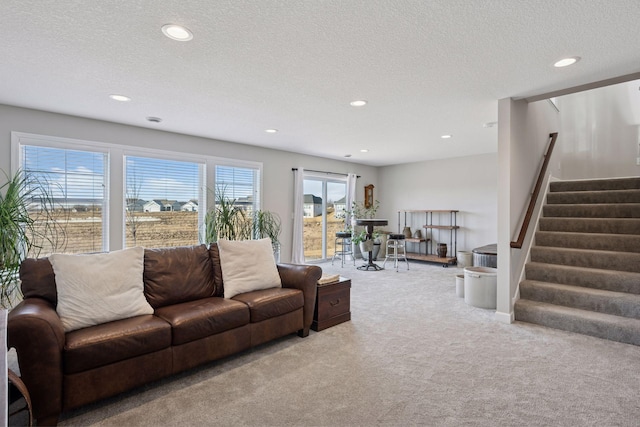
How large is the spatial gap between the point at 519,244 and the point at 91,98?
4.67 m

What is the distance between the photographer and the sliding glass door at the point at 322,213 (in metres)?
7.10

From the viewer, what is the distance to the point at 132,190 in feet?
14.8

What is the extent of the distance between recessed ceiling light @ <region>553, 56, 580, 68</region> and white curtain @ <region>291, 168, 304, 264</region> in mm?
4541

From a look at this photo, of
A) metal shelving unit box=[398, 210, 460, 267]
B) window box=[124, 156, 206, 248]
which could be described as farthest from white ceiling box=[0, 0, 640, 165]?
metal shelving unit box=[398, 210, 460, 267]

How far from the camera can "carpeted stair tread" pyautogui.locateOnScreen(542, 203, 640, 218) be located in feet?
13.6

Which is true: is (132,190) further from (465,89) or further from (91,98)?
(465,89)

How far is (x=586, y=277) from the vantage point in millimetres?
3498

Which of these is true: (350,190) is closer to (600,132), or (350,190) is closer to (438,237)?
(438,237)

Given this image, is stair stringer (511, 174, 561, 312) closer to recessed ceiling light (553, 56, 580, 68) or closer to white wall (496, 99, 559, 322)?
white wall (496, 99, 559, 322)

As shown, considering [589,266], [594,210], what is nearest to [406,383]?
[589,266]

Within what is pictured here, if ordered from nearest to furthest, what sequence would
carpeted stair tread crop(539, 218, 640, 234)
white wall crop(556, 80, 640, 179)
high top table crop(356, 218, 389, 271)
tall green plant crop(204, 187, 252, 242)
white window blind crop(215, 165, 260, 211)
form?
carpeted stair tread crop(539, 218, 640, 234) < tall green plant crop(204, 187, 252, 242) < white window blind crop(215, 165, 260, 211) < white wall crop(556, 80, 640, 179) < high top table crop(356, 218, 389, 271)

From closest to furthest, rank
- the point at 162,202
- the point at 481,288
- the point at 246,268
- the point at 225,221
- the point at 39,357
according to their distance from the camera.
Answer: the point at 39,357, the point at 246,268, the point at 481,288, the point at 162,202, the point at 225,221

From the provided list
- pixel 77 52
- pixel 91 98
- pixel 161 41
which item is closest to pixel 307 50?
pixel 161 41

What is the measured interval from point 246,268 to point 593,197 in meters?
4.94
